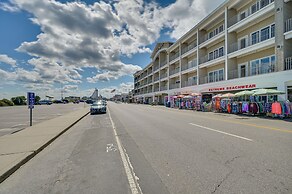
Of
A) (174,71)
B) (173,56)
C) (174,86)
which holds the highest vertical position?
(173,56)

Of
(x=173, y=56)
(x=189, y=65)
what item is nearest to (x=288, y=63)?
(x=189, y=65)

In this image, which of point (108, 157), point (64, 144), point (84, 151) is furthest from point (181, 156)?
point (64, 144)

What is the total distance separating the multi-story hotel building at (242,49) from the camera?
17906mm

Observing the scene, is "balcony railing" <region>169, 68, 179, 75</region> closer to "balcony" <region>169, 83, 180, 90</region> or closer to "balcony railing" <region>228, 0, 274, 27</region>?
"balcony" <region>169, 83, 180, 90</region>

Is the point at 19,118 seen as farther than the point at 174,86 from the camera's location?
No

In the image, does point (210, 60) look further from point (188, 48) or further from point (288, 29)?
point (288, 29)

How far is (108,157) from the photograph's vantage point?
215 inches

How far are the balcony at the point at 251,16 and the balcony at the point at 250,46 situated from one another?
229 centimetres

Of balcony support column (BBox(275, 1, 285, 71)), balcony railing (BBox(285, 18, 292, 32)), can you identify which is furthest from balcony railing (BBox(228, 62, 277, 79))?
balcony railing (BBox(285, 18, 292, 32))

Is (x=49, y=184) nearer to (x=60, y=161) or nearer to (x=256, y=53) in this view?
(x=60, y=161)

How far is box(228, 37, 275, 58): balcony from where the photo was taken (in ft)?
63.7

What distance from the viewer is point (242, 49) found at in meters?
22.8

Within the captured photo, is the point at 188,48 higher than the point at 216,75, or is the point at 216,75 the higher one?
the point at 188,48

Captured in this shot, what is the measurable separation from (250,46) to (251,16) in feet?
12.2
